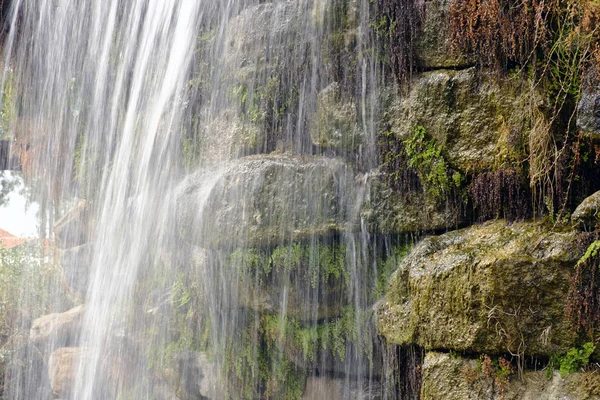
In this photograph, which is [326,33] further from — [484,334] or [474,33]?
[484,334]

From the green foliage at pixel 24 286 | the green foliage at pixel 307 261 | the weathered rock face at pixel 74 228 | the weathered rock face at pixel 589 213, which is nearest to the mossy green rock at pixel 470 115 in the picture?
the weathered rock face at pixel 589 213

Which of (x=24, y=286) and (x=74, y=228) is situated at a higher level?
(x=74, y=228)

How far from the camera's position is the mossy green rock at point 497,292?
3.89 m

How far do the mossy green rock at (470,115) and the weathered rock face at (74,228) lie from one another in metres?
6.17

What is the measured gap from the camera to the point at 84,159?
29.2 ft

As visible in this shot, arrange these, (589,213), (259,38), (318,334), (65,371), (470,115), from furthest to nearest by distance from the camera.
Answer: (65,371) → (259,38) → (318,334) → (470,115) → (589,213)

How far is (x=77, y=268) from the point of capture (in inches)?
369

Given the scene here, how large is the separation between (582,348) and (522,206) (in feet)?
3.62

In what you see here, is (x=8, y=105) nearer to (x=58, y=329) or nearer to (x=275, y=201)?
(x=58, y=329)

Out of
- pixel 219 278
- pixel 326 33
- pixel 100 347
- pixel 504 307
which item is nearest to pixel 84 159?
pixel 100 347

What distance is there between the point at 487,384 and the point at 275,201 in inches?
96.9

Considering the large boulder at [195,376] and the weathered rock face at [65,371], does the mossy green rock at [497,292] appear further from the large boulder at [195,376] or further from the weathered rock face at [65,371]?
the weathered rock face at [65,371]

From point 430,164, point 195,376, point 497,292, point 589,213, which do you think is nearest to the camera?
point 589,213

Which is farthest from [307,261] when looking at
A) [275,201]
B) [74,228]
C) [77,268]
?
[74,228]
